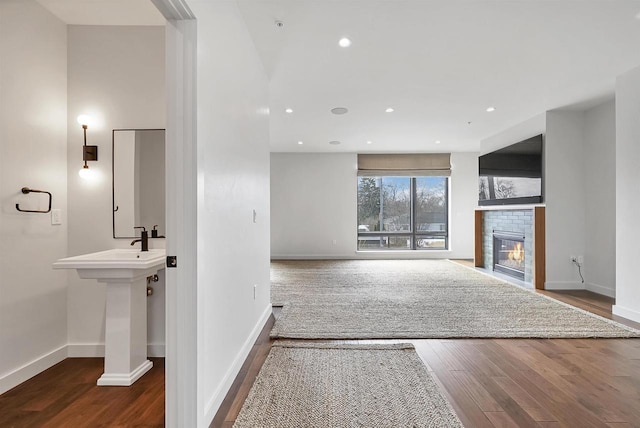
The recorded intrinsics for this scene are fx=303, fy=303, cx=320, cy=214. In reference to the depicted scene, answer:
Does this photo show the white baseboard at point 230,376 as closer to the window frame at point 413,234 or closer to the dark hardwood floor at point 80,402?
the dark hardwood floor at point 80,402

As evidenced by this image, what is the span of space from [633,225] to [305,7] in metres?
3.75

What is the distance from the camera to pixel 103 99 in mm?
2383

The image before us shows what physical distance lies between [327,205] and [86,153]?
527cm

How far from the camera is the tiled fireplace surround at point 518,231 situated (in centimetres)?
438

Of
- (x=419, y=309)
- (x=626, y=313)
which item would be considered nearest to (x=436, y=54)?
(x=419, y=309)

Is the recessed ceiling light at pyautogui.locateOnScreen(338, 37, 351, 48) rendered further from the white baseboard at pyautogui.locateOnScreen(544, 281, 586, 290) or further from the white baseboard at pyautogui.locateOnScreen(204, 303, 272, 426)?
the white baseboard at pyautogui.locateOnScreen(544, 281, 586, 290)

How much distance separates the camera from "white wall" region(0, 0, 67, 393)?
6.42ft

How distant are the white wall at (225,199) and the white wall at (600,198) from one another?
4524 mm

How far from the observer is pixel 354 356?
2.25 meters

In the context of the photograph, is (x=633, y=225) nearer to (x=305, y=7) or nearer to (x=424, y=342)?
(x=424, y=342)

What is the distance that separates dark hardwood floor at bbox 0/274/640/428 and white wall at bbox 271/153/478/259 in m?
4.70

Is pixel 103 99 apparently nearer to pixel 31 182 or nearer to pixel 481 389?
pixel 31 182

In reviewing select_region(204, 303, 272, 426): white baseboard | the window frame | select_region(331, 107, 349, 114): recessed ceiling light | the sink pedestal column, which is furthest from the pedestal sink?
the window frame

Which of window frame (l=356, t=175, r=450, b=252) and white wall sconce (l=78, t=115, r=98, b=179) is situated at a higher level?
white wall sconce (l=78, t=115, r=98, b=179)
